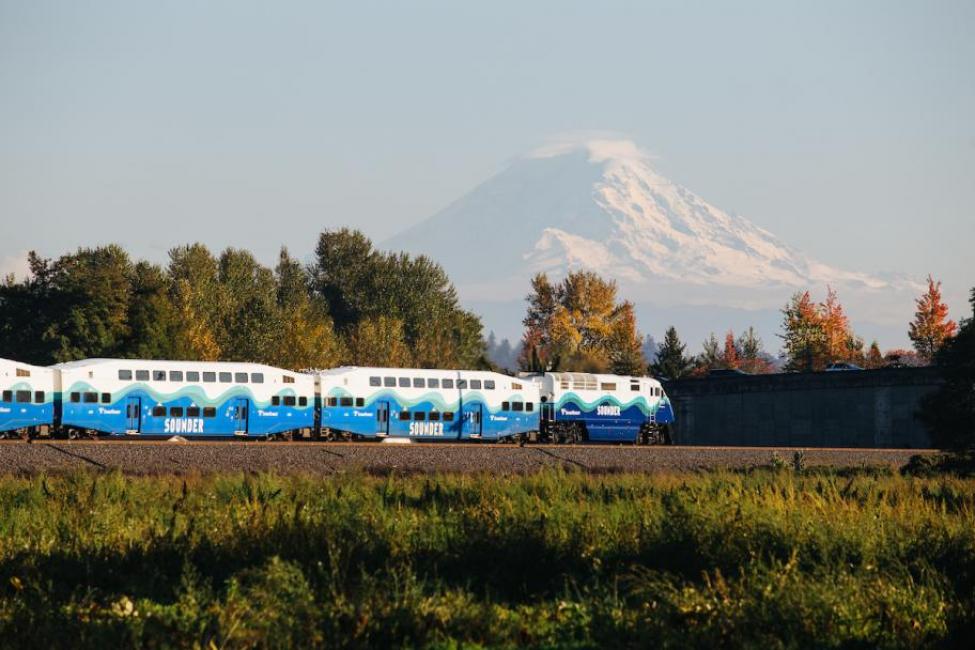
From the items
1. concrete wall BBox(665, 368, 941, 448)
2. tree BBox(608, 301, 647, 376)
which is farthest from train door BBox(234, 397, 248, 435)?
tree BBox(608, 301, 647, 376)

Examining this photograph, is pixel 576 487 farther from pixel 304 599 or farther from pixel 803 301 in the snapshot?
pixel 803 301

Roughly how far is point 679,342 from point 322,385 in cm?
7922

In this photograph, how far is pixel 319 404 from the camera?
60688mm

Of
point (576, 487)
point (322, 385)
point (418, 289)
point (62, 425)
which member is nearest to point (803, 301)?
point (418, 289)

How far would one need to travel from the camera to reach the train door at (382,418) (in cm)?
6156

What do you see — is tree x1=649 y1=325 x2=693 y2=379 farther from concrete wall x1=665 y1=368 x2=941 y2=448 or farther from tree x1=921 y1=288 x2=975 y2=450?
tree x1=921 y1=288 x2=975 y2=450

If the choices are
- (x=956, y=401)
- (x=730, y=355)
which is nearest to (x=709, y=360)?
(x=730, y=355)

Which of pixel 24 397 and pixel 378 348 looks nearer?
pixel 24 397

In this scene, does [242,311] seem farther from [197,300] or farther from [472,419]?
[472,419]

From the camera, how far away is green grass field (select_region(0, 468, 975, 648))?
607 inches

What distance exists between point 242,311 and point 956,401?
224ft

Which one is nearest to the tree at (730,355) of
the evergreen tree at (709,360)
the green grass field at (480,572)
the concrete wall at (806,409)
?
the evergreen tree at (709,360)

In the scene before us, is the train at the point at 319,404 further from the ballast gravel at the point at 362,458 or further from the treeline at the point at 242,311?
the treeline at the point at 242,311

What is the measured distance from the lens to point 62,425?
5428 centimetres
